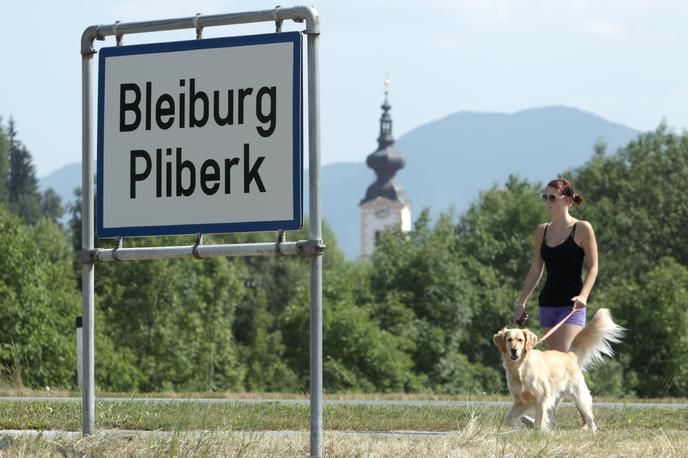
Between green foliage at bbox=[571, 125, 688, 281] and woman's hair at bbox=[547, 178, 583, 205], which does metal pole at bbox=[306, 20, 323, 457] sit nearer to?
woman's hair at bbox=[547, 178, 583, 205]

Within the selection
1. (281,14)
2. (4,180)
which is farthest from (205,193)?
(4,180)

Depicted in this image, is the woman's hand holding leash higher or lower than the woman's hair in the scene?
lower

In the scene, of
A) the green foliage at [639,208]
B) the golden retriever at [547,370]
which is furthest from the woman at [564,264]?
the green foliage at [639,208]

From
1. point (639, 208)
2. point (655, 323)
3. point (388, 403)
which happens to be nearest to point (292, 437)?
point (388, 403)

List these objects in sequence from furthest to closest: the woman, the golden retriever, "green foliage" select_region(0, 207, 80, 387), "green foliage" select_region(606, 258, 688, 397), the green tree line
→ "green foliage" select_region(606, 258, 688, 397)
the green tree line
"green foliage" select_region(0, 207, 80, 387)
the woman
the golden retriever

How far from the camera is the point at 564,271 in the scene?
1070cm

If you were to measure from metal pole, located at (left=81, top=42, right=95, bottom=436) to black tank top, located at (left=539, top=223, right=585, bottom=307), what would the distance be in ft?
13.2

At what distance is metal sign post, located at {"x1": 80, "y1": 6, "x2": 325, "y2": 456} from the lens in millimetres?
7297

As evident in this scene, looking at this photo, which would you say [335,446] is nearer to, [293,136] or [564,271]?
[293,136]

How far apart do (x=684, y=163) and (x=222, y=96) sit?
68320 millimetres

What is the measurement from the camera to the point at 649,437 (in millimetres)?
9156

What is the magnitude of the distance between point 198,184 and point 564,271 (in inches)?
158

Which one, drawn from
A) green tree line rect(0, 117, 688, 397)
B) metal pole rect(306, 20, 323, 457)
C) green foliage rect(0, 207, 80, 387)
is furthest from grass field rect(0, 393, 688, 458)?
green tree line rect(0, 117, 688, 397)

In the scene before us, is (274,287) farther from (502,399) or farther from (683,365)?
(502,399)
